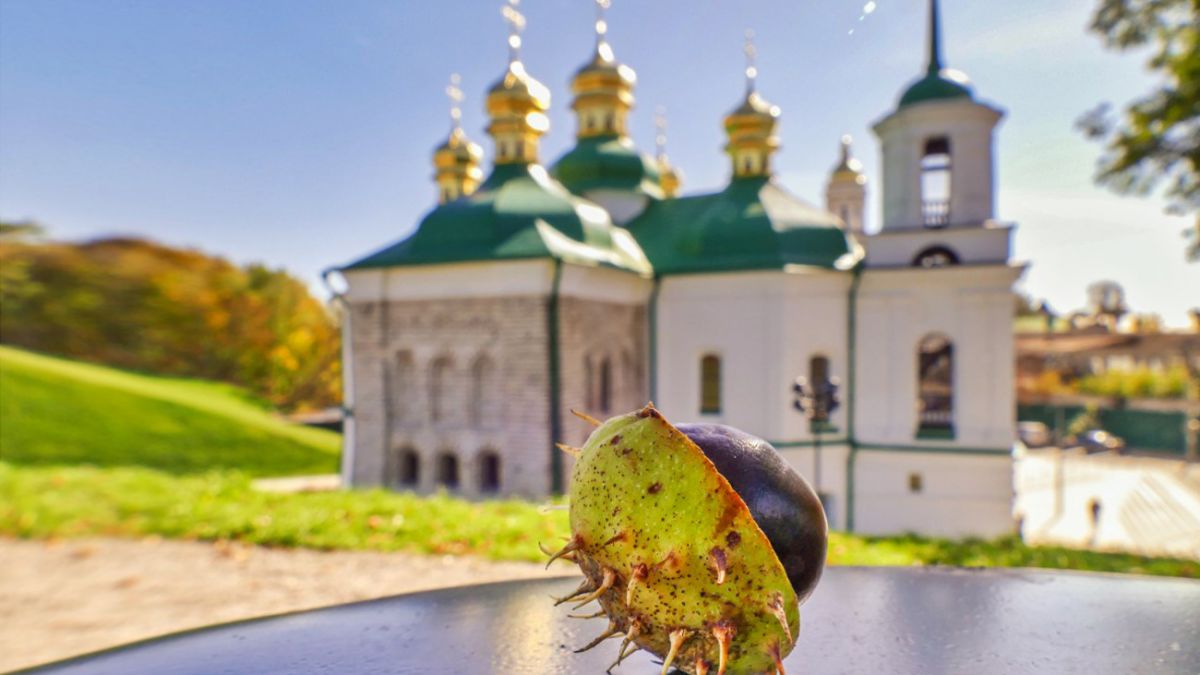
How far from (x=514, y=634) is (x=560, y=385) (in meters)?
10.3

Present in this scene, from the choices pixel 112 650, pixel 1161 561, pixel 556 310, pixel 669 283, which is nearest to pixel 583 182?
pixel 669 283

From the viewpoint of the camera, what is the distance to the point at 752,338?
44.8ft

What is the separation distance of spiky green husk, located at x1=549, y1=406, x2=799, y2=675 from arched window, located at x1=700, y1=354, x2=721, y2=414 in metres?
13.3

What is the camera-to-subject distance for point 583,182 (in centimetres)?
1834

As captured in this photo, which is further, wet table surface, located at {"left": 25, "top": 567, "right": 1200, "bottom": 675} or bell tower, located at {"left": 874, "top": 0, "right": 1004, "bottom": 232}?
bell tower, located at {"left": 874, "top": 0, "right": 1004, "bottom": 232}

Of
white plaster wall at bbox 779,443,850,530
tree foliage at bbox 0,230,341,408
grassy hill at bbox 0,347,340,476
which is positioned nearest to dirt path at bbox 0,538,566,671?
tree foliage at bbox 0,230,341,408

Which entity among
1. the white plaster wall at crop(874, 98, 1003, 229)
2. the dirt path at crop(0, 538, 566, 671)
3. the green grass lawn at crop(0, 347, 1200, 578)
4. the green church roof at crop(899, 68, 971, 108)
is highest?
the green church roof at crop(899, 68, 971, 108)

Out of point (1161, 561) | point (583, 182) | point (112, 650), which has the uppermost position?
point (583, 182)

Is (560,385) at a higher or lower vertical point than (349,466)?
higher

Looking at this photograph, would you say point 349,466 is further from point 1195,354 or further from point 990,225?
point 1195,354

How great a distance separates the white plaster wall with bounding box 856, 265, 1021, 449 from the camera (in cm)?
1337

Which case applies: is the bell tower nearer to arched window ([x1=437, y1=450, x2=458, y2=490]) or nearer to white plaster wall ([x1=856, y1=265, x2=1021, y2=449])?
white plaster wall ([x1=856, y1=265, x2=1021, y2=449])

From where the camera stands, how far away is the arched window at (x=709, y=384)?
14.3m

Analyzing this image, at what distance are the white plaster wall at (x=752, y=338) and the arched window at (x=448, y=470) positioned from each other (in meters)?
4.28
